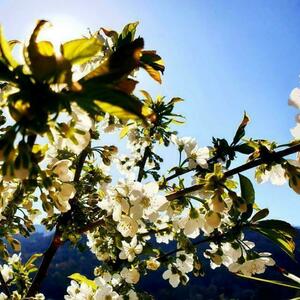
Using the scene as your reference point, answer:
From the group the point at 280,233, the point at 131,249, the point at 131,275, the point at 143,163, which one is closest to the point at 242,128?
the point at 280,233

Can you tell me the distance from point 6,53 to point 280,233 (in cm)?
119

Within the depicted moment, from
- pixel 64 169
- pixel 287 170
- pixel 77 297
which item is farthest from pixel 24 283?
pixel 287 170

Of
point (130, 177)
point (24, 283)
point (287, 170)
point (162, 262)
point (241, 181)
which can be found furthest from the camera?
point (24, 283)

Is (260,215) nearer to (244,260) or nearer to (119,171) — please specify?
(244,260)

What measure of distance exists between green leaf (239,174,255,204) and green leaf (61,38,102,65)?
874mm

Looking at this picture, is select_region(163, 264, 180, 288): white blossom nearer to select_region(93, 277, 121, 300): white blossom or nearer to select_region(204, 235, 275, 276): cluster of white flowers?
select_region(93, 277, 121, 300): white blossom

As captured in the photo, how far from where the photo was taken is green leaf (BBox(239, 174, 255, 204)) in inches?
61.1

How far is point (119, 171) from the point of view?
3.98m

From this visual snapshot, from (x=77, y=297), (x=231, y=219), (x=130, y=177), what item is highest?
(x=130, y=177)

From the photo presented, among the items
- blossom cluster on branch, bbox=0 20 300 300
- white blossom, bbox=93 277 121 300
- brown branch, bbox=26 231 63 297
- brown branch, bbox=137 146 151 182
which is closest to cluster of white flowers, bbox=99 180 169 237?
blossom cluster on branch, bbox=0 20 300 300

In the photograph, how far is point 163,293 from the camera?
39500 millimetres

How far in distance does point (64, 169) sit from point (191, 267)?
5.22 ft

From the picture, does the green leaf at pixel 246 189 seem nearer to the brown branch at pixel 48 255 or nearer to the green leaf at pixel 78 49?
the green leaf at pixel 78 49

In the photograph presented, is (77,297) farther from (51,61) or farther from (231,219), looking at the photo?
(51,61)
